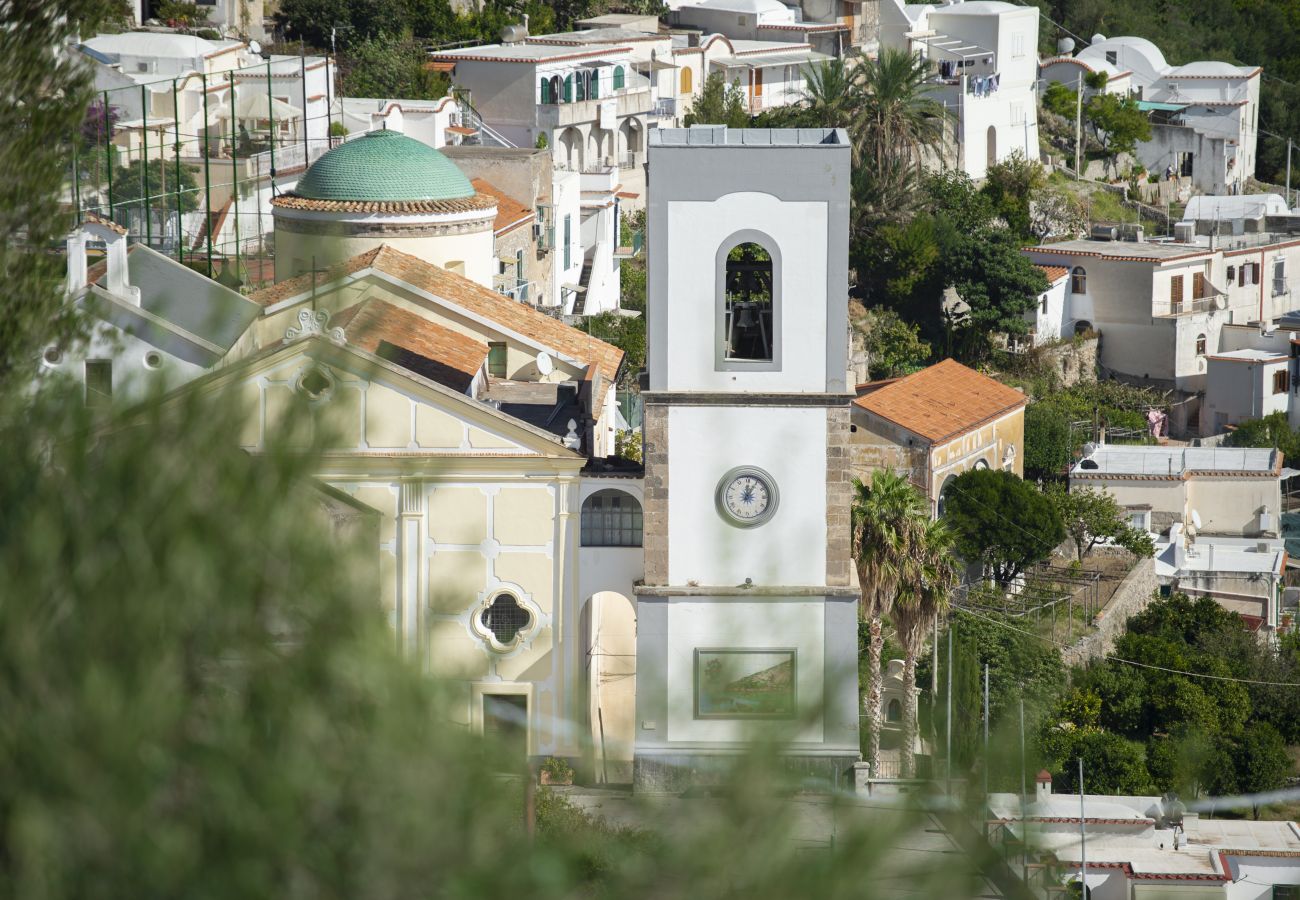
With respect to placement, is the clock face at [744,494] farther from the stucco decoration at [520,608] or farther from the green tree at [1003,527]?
the green tree at [1003,527]

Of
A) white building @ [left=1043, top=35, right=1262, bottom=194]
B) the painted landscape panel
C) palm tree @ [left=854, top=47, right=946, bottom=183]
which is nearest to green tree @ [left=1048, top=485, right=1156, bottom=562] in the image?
palm tree @ [left=854, top=47, right=946, bottom=183]

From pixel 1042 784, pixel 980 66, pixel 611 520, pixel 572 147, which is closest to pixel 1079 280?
pixel 572 147

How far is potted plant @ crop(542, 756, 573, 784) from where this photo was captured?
23.2 meters

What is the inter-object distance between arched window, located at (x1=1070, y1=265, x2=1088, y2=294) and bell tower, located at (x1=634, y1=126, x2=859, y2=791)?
121 ft

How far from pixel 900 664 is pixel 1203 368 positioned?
3307cm

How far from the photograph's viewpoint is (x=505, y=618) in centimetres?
2616

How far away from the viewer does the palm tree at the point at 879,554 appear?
1030 inches

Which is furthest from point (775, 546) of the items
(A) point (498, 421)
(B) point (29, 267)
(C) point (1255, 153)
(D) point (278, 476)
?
(C) point (1255, 153)

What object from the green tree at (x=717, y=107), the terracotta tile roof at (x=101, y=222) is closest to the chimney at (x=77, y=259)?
the terracotta tile roof at (x=101, y=222)

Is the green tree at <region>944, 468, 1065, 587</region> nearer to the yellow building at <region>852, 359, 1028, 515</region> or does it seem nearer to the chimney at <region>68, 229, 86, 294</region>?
the yellow building at <region>852, 359, 1028, 515</region>

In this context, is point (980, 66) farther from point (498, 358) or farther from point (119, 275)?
point (119, 275)

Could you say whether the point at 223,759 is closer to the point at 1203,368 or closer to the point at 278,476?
the point at 278,476

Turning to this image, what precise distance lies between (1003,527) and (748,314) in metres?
14.0

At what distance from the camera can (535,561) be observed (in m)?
25.9
